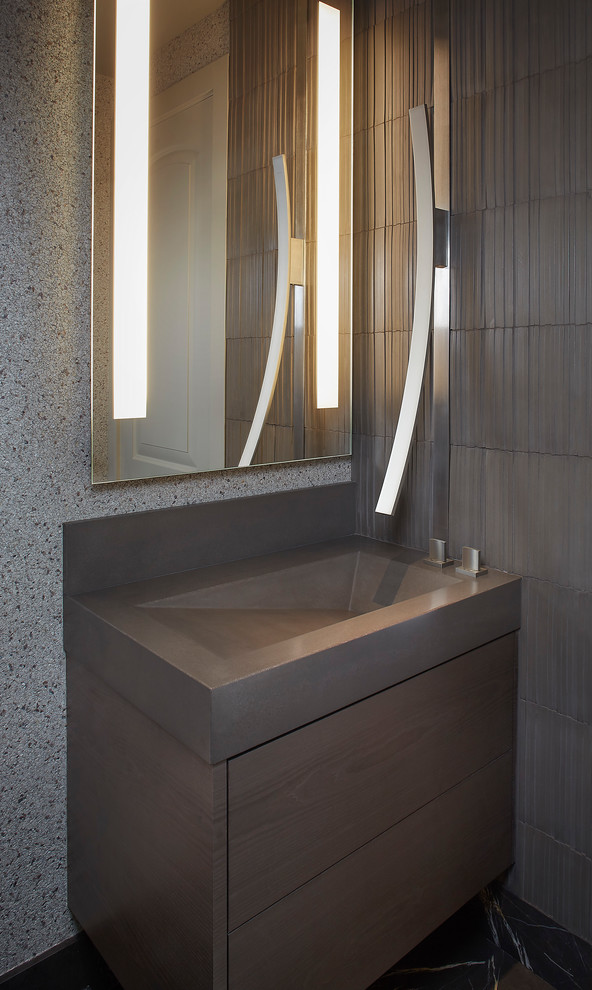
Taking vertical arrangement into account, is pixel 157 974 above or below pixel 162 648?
below

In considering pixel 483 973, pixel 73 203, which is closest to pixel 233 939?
pixel 483 973

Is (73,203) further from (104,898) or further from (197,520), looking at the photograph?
(104,898)

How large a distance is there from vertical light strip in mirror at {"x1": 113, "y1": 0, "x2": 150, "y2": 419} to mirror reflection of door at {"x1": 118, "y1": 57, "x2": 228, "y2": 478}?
0.06 feet

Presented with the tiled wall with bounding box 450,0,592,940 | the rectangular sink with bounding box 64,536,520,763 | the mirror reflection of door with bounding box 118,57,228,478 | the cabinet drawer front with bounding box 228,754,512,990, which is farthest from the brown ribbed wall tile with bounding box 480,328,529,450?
the cabinet drawer front with bounding box 228,754,512,990

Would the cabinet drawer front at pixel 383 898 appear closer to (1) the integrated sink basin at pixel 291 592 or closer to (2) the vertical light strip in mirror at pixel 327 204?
(1) the integrated sink basin at pixel 291 592

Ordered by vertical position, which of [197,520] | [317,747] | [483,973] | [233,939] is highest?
[197,520]

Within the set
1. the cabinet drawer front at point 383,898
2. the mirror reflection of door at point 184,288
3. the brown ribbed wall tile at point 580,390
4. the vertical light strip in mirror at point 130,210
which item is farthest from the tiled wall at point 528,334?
the vertical light strip in mirror at point 130,210

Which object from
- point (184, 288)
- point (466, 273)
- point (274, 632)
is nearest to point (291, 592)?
point (274, 632)

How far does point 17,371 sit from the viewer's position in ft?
3.67

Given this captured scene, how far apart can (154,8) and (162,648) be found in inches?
41.7

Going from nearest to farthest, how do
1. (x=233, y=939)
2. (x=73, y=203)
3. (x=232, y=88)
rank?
(x=233, y=939) < (x=73, y=203) < (x=232, y=88)

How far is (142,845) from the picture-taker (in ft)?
3.44

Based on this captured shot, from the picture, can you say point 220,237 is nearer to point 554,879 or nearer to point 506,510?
point 506,510

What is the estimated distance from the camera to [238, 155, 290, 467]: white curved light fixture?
1.40 meters
